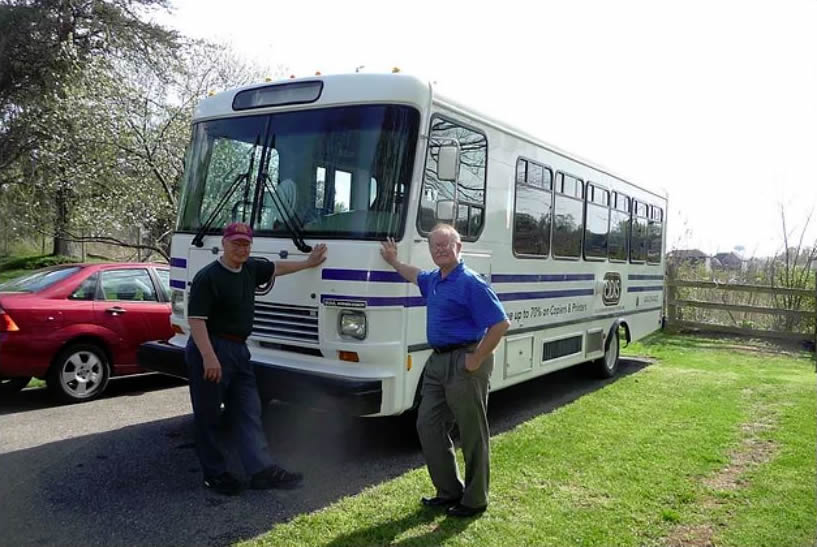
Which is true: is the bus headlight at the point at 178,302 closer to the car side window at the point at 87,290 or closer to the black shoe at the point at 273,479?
the car side window at the point at 87,290

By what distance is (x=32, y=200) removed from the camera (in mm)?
17531

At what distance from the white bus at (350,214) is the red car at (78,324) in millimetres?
1568

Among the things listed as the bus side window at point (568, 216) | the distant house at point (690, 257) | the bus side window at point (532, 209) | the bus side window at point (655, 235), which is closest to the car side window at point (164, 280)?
the bus side window at point (532, 209)

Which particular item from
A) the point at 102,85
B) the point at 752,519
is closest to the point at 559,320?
the point at 752,519

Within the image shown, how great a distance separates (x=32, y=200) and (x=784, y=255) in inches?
746

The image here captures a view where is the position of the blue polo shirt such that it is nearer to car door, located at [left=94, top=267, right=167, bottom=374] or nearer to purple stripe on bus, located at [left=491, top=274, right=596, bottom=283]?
purple stripe on bus, located at [left=491, top=274, right=596, bottom=283]

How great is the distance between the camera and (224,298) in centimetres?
466

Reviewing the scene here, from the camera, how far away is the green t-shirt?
4562 mm

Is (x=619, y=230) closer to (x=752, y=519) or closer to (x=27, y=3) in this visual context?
(x=752, y=519)

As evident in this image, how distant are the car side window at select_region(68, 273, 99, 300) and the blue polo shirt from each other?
4676mm

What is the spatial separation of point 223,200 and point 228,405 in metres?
1.84

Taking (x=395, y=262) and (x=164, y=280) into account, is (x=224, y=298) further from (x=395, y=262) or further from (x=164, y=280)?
(x=164, y=280)

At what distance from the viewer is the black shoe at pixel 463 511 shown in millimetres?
4402

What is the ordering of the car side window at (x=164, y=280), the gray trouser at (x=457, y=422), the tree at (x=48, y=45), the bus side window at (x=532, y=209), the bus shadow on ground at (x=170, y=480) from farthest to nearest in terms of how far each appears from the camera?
the tree at (x=48, y=45) < the car side window at (x=164, y=280) < the bus side window at (x=532, y=209) < the gray trouser at (x=457, y=422) < the bus shadow on ground at (x=170, y=480)
